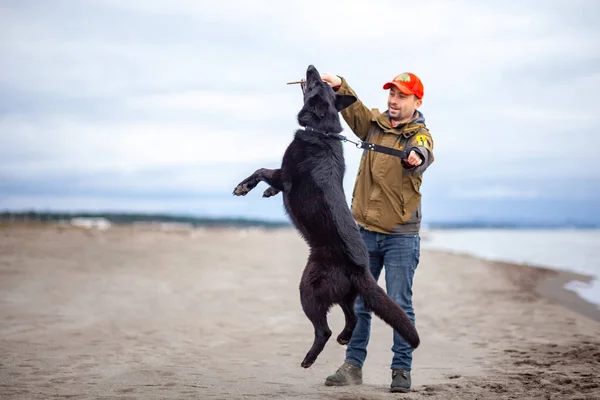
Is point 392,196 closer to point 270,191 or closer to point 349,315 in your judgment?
point 349,315

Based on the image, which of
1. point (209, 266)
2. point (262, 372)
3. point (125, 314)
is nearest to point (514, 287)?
point (209, 266)

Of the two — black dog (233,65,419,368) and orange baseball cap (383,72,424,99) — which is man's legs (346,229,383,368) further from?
orange baseball cap (383,72,424,99)

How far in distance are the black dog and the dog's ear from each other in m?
0.15

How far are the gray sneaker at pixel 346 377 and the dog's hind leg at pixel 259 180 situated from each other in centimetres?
190

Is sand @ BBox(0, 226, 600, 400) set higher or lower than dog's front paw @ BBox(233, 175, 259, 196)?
lower

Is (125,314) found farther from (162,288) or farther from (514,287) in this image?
(514,287)

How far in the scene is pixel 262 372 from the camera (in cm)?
595

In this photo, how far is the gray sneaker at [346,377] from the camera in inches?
205

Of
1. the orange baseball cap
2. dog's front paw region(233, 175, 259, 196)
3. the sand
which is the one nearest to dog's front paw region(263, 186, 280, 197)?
dog's front paw region(233, 175, 259, 196)

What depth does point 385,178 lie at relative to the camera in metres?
4.91

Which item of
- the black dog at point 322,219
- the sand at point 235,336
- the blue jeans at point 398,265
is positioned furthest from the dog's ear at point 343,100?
the sand at point 235,336

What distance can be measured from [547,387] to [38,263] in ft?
36.3

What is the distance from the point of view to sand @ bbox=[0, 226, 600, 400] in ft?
17.0

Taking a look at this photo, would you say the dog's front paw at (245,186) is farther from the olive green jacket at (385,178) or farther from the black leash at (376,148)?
the olive green jacket at (385,178)
